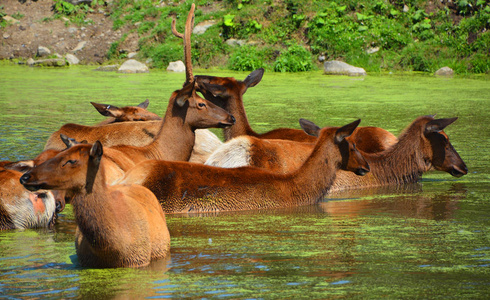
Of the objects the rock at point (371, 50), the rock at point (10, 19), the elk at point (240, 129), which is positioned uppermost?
the rock at point (10, 19)

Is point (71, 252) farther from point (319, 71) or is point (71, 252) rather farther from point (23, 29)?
point (23, 29)

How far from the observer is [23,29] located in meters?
32.8

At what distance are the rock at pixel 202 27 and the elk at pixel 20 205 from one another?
75.9 ft

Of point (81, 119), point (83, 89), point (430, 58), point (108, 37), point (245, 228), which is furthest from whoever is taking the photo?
point (108, 37)

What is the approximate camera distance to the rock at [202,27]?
1158 inches

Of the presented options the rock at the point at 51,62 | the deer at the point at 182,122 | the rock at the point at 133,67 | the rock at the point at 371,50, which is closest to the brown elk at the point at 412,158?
the deer at the point at 182,122

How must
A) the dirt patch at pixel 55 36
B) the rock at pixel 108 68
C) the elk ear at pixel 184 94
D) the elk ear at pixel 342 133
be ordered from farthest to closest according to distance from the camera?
the dirt patch at pixel 55 36, the rock at pixel 108 68, the elk ear at pixel 184 94, the elk ear at pixel 342 133

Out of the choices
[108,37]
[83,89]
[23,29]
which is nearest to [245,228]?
[83,89]

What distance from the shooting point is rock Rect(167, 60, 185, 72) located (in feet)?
89.5

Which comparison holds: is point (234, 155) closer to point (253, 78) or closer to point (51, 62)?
point (253, 78)

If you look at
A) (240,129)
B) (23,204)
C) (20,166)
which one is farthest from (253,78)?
(23,204)

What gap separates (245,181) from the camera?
726 cm

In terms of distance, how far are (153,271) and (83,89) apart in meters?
15.6

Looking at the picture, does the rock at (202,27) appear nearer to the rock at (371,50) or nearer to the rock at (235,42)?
the rock at (235,42)
